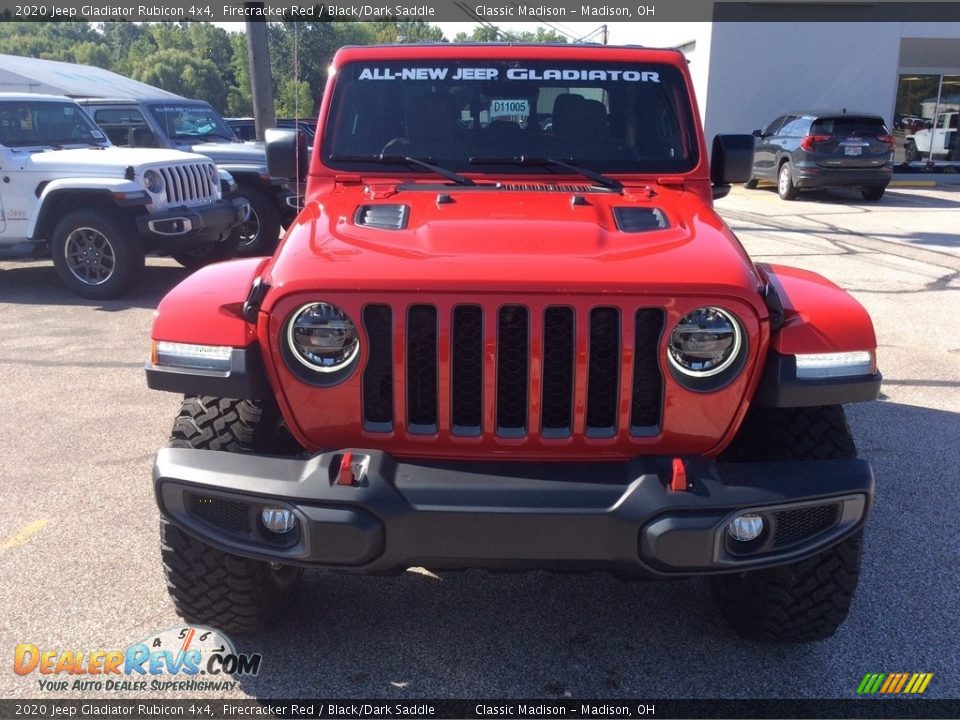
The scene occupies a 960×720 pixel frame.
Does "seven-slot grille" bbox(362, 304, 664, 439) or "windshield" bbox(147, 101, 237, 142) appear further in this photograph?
"windshield" bbox(147, 101, 237, 142)

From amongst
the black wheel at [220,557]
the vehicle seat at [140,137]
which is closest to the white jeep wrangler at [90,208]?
the vehicle seat at [140,137]

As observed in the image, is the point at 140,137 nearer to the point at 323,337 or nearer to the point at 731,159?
the point at 731,159

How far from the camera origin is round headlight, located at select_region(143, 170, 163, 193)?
8.05 meters

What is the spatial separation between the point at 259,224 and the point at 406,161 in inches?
267

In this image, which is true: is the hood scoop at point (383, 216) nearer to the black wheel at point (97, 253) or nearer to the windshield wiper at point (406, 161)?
the windshield wiper at point (406, 161)

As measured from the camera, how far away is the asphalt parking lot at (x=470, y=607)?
2816 millimetres

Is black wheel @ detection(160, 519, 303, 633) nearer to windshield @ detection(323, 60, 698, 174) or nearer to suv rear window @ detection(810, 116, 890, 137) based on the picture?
windshield @ detection(323, 60, 698, 174)

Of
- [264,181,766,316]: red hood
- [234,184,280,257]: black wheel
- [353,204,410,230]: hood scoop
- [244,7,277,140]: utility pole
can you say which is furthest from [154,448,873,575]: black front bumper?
[244,7,277,140]: utility pole

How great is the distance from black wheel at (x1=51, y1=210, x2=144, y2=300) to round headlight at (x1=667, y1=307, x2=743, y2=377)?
664cm

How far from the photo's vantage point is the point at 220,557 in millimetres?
2732

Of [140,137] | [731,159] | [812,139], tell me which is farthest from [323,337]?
[812,139]

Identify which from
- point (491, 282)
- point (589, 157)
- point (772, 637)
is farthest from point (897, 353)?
point (491, 282)

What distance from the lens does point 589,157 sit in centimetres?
372

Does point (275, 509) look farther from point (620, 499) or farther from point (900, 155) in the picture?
point (900, 155)
